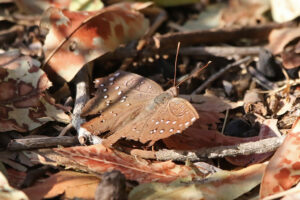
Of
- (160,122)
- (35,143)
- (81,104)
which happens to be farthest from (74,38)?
(160,122)

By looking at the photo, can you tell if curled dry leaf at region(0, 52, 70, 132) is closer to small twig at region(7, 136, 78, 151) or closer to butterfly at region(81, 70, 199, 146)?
small twig at region(7, 136, 78, 151)

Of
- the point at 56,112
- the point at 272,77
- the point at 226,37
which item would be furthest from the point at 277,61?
the point at 56,112

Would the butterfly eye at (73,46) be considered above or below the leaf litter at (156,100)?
above

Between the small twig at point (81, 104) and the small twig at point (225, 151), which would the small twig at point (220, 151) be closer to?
the small twig at point (225, 151)

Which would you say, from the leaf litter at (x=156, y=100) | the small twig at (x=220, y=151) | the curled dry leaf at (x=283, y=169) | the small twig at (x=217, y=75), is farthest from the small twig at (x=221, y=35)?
the curled dry leaf at (x=283, y=169)

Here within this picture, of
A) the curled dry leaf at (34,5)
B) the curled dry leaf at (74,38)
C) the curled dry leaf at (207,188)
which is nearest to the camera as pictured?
the curled dry leaf at (207,188)

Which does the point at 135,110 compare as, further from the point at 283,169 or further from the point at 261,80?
the point at 261,80
